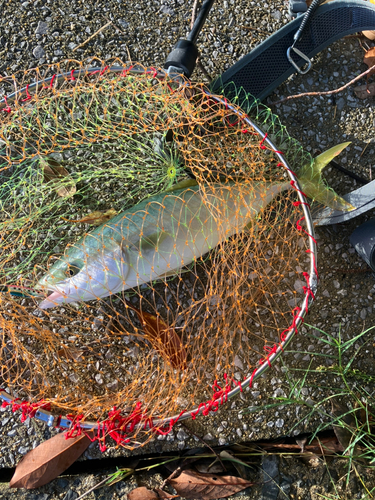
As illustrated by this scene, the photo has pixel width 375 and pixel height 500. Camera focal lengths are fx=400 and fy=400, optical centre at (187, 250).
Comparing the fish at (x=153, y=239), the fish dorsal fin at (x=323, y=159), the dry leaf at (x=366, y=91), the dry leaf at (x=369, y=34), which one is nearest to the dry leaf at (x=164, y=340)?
the fish at (x=153, y=239)

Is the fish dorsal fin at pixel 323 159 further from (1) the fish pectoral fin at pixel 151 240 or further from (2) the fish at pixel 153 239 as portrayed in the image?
(1) the fish pectoral fin at pixel 151 240

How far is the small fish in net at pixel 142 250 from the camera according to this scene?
1.98 m

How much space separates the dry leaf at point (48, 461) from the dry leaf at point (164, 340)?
60 cm

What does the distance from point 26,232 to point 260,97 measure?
1.55m

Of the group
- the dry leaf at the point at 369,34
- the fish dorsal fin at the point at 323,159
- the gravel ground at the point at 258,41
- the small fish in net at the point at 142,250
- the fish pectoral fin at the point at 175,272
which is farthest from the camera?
the dry leaf at the point at 369,34

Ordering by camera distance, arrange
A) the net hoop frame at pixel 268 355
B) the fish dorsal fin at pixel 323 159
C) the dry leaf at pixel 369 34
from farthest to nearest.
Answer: the dry leaf at pixel 369 34
the fish dorsal fin at pixel 323 159
the net hoop frame at pixel 268 355

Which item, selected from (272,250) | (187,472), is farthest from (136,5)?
(187,472)

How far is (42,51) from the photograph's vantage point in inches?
97.7

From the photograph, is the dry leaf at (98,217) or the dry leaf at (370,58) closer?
the dry leaf at (98,217)

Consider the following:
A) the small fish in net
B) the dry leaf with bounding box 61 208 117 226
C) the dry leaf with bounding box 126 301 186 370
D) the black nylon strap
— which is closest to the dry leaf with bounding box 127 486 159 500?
the small fish in net

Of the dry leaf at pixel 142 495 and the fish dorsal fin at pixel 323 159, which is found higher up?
the fish dorsal fin at pixel 323 159

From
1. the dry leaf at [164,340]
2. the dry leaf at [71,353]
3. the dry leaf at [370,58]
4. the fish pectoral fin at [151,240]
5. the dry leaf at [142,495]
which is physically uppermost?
the dry leaf at [370,58]

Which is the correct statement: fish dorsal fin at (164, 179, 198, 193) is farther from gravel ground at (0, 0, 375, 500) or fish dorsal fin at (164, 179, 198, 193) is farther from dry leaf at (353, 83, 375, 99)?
dry leaf at (353, 83, 375, 99)

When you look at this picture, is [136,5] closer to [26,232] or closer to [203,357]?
[26,232]
